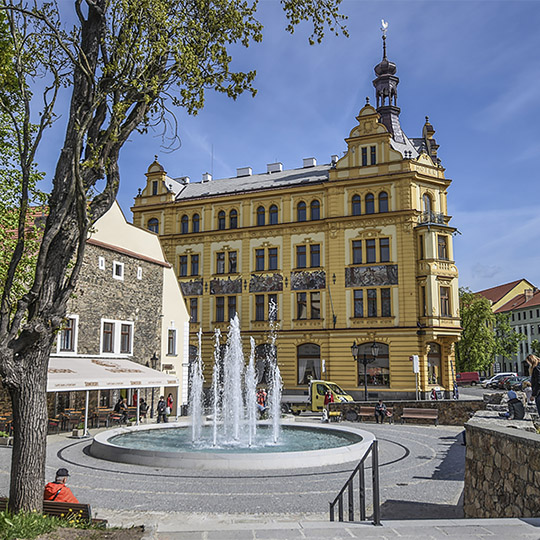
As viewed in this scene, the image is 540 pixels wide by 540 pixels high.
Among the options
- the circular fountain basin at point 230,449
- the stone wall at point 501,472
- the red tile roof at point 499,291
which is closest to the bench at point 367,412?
the circular fountain basin at point 230,449

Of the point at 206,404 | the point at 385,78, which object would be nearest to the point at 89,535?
the point at 206,404

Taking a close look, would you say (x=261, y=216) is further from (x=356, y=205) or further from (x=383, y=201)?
(x=383, y=201)

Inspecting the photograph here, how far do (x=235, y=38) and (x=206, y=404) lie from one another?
31674 mm

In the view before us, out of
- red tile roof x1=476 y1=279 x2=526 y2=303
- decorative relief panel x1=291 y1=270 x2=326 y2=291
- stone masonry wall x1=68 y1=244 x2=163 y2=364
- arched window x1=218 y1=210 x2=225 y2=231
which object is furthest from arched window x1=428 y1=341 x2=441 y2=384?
red tile roof x1=476 y1=279 x2=526 y2=303

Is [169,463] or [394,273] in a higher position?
[394,273]

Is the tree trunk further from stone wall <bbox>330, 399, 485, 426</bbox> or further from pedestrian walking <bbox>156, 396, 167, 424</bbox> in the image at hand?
stone wall <bbox>330, 399, 485, 426</bbox>

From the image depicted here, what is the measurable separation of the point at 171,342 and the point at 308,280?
43.1 ft

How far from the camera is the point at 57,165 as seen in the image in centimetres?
782

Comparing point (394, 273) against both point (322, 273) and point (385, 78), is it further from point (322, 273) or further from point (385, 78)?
point (385, 78)

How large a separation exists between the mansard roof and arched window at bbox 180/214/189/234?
1.83 metres

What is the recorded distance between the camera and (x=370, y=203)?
40.0 meters

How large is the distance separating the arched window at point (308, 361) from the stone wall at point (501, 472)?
101 ft

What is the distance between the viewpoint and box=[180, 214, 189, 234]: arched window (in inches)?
1841

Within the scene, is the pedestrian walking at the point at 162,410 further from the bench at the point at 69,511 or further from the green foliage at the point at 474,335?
the green foliage at the point at 474,335
